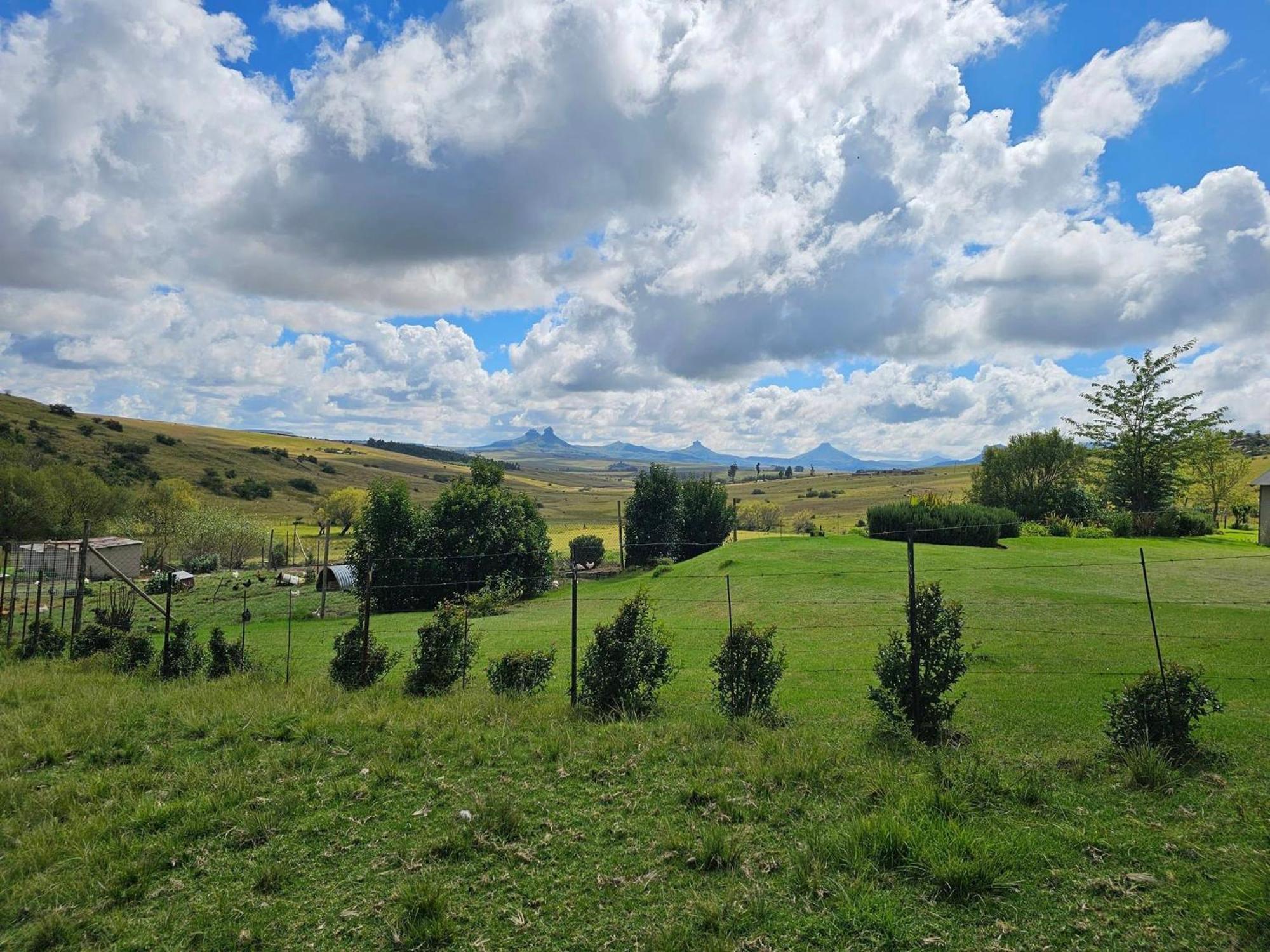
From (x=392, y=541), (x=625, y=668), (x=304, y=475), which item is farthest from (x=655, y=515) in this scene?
(x=304, y=475)

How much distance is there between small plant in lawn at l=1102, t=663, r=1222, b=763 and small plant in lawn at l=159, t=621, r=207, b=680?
48.6 feet

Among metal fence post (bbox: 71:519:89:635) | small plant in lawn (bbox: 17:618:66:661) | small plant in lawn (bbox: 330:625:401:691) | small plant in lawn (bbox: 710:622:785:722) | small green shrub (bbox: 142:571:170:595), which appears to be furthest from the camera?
small green shrub (bbox: 142:571:170:595)

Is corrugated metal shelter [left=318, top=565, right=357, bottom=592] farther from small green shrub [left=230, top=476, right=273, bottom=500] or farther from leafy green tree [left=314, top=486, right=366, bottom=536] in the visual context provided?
small green shrub [left=230, top=476, right=273, bottom=500]

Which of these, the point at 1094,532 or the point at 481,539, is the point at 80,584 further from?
the point at 1094,532

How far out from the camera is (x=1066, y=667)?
1212 centimetres

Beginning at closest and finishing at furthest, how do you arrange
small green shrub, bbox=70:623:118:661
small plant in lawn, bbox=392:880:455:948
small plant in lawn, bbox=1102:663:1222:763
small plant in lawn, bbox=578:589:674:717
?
small plant in lawn, bbox=392:880:455:948 → small plant in lawn, bbox=1102:663:1222:763 → small plant in lawn, bbox=578:589:674:717 → small green shrub, bbox=70:623:118:661

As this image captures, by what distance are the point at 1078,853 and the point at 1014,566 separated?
75.6ft

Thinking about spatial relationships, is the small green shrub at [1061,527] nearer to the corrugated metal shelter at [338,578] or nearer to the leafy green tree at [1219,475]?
the leafy green tree at [1219,475]

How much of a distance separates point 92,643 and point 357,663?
8081 mm

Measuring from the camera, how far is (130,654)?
13242mm

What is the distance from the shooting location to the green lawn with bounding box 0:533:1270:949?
4215 mm

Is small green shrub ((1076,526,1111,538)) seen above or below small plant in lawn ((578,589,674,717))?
above

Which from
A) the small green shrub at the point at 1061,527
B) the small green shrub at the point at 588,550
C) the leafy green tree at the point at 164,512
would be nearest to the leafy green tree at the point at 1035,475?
the small green shrub at the point at 1061,527

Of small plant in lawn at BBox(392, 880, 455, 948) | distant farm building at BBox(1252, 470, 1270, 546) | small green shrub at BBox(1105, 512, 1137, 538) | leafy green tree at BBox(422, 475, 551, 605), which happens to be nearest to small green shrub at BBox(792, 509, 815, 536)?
small green shrub at BBox(1105, 512, 1137, 538)
